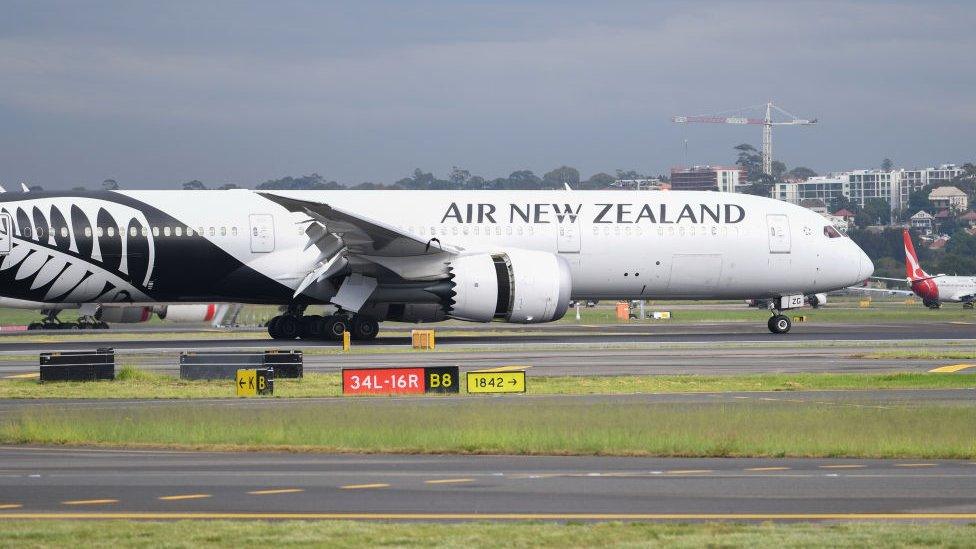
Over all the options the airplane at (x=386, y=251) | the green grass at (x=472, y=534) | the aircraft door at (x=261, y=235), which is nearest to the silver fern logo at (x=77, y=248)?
the airplane at (x=386, y=251)

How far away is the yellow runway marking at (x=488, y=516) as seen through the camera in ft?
40.1

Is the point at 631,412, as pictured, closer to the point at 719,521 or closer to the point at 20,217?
the point at 719,521

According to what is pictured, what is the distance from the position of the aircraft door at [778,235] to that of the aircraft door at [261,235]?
640 inches

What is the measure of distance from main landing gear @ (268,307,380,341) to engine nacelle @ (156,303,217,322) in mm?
20600

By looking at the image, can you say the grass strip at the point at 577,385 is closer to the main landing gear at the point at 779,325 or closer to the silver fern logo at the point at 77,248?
the silver fern logo at the point at 77,248

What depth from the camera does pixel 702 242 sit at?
41.7 metres

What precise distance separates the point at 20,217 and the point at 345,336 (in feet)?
35.2

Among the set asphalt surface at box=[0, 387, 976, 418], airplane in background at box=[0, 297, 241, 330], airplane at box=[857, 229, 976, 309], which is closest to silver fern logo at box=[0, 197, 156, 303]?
asphalt surface at box=[0, 387, 976, 418]

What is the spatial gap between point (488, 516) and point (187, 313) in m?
51.9

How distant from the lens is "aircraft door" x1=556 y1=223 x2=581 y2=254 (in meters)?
40.8

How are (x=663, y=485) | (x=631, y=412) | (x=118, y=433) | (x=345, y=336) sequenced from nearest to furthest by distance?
(x=663, y=485) < (x=118, y=433) < (x=631, y=412) < (x=345, y=336)

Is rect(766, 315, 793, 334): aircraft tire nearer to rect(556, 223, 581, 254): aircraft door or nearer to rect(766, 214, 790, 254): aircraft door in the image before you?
rect(766, 214, 790, 254): aircraft door

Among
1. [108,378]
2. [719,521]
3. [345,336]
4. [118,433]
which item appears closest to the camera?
[719,521]

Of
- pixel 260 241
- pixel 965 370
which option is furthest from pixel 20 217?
pixel 965 370
